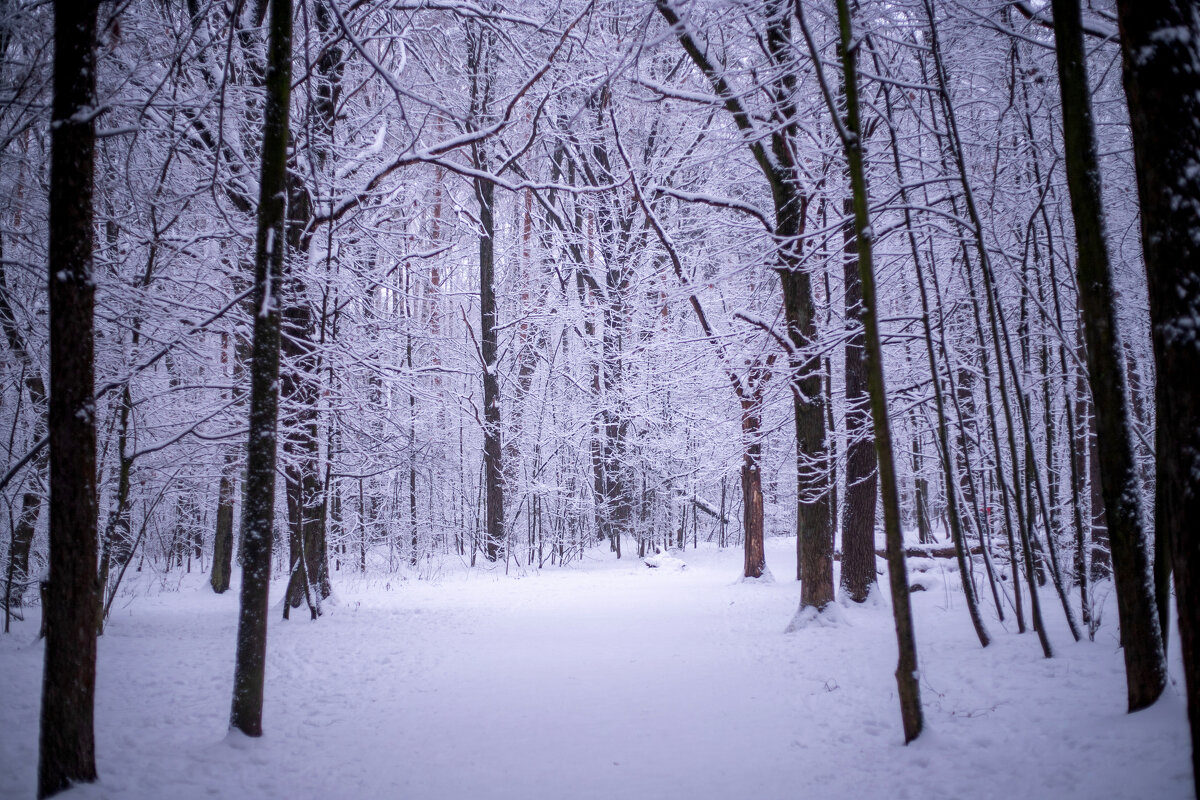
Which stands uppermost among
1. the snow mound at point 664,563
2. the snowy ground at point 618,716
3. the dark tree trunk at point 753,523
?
the dark tree trunk at point 753,523

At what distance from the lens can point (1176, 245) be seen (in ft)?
8.23

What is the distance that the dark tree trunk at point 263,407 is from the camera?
4176mm

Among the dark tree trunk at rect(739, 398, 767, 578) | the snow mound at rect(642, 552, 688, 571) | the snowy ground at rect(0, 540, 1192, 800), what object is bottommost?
the snow mound at rect(642, 552, 688, 571)

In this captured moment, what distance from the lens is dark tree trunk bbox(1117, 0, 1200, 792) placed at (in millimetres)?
2369

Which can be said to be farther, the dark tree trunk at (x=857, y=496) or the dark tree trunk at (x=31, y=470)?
the dark tree trunk at (x=857, y=496)

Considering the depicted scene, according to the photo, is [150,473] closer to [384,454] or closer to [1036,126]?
[384,454]

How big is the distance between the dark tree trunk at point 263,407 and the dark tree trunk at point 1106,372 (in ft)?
16.8

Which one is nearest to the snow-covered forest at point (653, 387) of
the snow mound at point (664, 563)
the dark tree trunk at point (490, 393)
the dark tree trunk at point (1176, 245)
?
the dark tree trunk at point (1176, 245)

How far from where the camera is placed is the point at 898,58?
728 cm

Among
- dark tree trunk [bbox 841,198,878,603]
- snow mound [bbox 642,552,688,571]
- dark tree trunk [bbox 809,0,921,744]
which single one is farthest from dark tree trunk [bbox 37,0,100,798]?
snow mound [bbox 642,552,688,571]

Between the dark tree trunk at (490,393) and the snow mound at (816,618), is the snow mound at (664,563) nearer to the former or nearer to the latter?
the dark tree trunk at (490,393)

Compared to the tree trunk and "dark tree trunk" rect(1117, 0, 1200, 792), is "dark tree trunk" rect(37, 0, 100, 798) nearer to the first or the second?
the tree trunk

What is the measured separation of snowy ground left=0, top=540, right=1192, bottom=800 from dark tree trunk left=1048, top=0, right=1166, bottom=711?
0.44 m

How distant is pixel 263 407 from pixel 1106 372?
5.44 m
